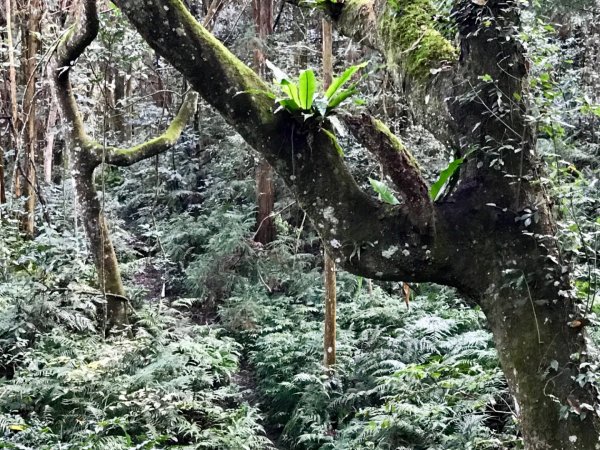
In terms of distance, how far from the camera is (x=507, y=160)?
8.15ft

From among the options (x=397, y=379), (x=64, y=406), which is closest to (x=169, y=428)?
(x=64, y=406)

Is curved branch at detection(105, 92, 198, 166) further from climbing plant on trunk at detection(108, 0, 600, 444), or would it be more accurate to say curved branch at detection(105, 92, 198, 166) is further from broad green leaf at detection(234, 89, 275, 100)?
broad green leaf at detection(234, 89, 275, 100)

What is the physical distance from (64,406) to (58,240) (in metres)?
3.09

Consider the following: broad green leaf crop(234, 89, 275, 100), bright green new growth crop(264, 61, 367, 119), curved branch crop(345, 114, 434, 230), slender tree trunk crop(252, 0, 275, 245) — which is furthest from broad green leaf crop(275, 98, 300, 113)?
slender tree trunk crop(252, 0, 275, 245)

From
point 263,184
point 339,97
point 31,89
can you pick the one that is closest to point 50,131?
point 31,89

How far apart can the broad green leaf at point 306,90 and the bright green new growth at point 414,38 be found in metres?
0.65

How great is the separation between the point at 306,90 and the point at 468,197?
951mm

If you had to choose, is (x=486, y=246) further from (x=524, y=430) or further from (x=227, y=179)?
(x=227, y=179)

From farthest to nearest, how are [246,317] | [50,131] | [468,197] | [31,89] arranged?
[50,131] → [31,89] → [246,317] → [468,197]

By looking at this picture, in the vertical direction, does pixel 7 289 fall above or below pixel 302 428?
above

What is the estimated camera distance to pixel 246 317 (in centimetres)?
827

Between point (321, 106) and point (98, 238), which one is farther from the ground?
point (321, 106)

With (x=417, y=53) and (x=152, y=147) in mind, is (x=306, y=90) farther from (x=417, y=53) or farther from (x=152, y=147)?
(x=152, y=147)

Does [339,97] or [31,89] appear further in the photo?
[31,89]
